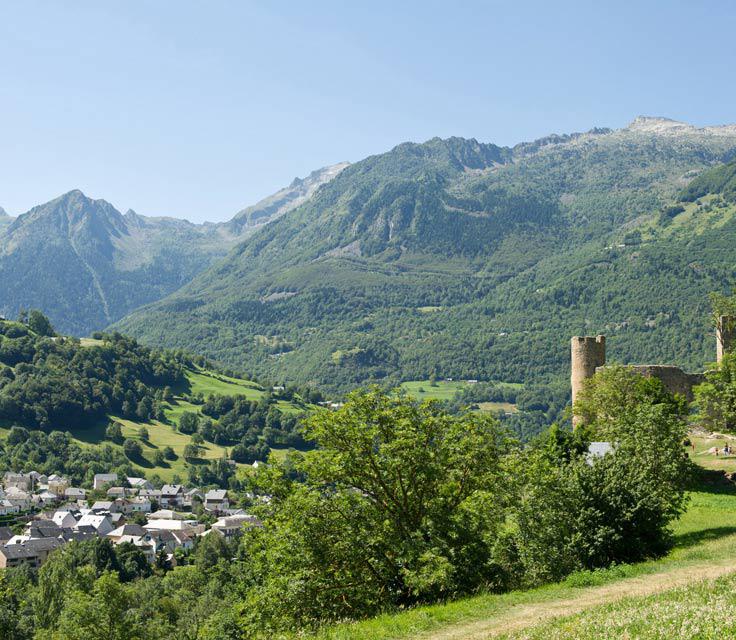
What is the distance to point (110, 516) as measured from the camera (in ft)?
548

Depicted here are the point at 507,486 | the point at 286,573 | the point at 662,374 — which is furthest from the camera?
the point at 662,374

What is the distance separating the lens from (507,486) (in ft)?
103

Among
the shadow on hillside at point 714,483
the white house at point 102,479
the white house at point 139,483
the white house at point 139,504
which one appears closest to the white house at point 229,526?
the white house at point 139,504

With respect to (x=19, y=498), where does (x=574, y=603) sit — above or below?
above

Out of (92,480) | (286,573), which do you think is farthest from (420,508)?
(92,480)

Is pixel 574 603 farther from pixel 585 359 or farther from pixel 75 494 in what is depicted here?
pixel 75 494

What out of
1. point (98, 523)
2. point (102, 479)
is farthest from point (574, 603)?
point (102, 479)

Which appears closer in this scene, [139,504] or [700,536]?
[700,536]

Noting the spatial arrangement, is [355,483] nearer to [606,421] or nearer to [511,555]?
[511,555]

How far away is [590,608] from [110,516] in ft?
522

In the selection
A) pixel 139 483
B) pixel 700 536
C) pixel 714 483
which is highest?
pixel 700 536

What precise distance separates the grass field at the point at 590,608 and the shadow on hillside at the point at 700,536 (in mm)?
669

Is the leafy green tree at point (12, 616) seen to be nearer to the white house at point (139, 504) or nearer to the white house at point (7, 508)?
the white house at point (7, 508)

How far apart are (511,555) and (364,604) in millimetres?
5776
